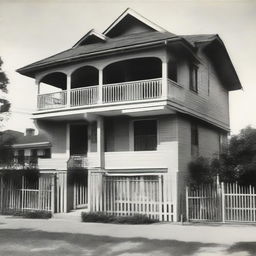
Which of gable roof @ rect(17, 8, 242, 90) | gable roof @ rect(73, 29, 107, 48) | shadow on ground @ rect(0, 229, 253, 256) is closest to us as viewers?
shadow on ground @ rect(0, 229, 253, 256)

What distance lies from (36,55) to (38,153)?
2340cm

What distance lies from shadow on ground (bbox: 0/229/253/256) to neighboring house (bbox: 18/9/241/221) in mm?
4764

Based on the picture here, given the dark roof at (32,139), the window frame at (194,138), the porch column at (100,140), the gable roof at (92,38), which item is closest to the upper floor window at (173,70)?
the window frame at (194,138)

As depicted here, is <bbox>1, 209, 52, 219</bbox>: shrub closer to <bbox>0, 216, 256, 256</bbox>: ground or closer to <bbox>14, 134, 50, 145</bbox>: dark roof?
<bbox>0, 216, 256, 256</bbox>: ground

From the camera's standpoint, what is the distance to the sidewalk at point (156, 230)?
1158cm

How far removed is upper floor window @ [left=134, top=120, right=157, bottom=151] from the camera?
18672 mm

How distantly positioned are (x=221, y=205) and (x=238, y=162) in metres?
2.84

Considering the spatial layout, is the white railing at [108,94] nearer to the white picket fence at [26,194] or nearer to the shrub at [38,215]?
the white picket fence at [26,194]

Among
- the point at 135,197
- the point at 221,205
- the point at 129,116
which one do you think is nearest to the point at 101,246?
the point at 135,197

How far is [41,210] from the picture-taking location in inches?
699

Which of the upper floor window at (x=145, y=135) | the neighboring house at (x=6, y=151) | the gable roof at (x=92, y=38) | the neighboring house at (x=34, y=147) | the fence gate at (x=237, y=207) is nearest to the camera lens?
the fence gate at (x=237, y=207)

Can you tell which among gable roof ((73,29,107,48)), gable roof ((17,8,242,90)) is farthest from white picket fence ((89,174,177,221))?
gable roof ((73,29,107,48))

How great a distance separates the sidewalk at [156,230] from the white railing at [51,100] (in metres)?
6.04

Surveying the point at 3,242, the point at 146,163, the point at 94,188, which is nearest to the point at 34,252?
Answer: the point at 3,242
